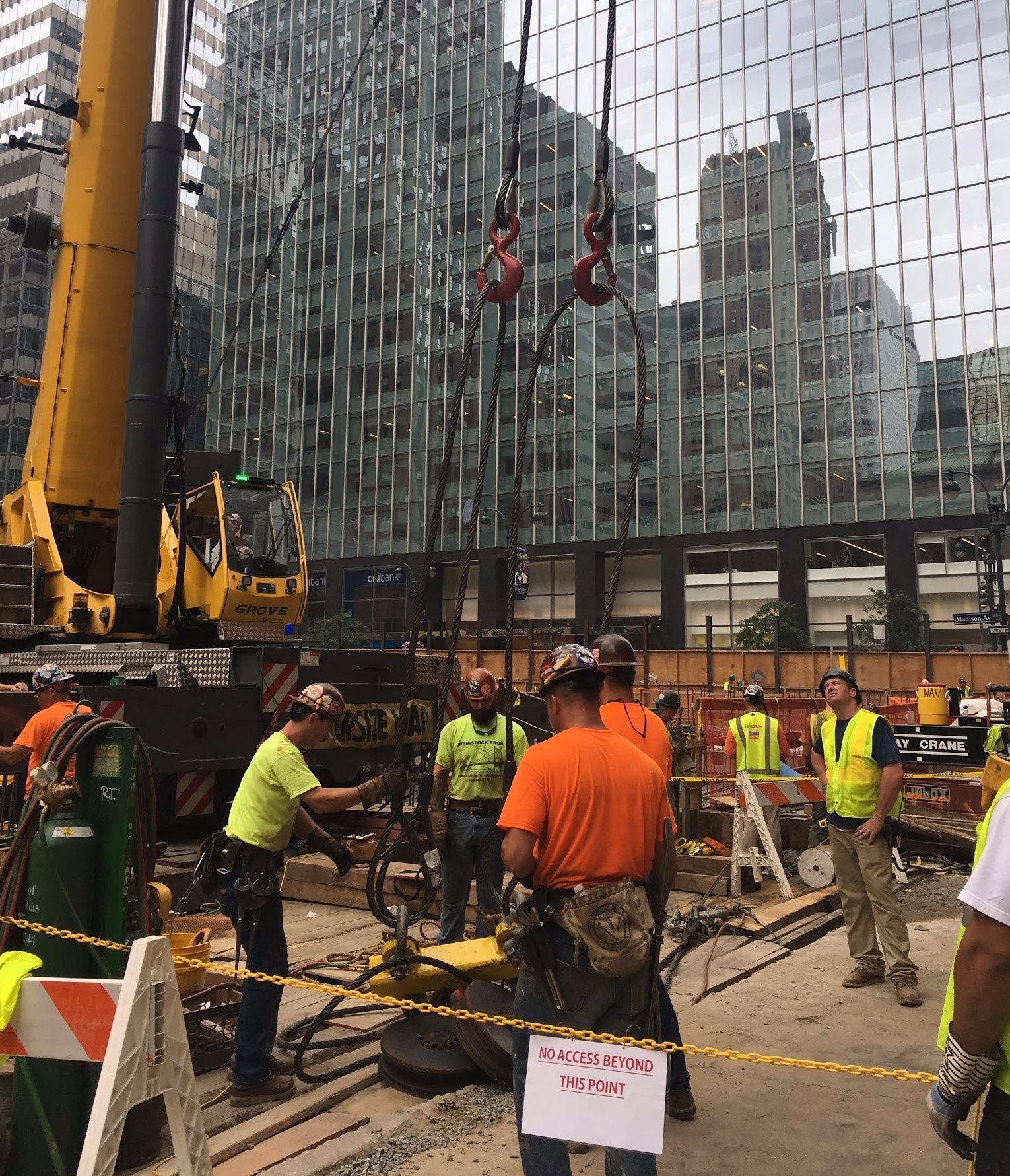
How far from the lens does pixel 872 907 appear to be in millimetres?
5777

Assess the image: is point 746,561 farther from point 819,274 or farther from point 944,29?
point 944,29

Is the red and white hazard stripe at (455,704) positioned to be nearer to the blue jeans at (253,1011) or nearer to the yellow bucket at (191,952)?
the yellow bucket at (191,952)

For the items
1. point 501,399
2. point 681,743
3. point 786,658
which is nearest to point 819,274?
point 501,399

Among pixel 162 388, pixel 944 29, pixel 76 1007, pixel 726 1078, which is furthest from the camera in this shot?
pixel 944 29

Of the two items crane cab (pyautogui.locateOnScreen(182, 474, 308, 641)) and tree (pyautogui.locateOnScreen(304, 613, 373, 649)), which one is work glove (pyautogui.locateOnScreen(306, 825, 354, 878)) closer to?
crane cab (pyautogui.locateOnScreen(182, 474, 308, 641))

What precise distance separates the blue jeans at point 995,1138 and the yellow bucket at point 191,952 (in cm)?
369

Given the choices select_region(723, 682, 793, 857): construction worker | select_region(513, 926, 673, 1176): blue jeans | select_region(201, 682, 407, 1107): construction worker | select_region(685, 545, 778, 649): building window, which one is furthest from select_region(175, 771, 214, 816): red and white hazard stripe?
select_region(685, 545, 778, 649): building window

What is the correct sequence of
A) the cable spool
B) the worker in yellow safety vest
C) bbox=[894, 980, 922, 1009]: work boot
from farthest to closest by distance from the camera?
1. the cable spool
2. bbox=[894, 980, 922, 1009]: work boot
3. the worker in yellow safety vest

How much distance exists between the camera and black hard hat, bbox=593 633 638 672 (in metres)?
4.47

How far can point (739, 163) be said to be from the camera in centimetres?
4197

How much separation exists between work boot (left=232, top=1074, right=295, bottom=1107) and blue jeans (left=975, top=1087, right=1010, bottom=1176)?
10.5 feet

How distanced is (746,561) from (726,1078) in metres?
37.7

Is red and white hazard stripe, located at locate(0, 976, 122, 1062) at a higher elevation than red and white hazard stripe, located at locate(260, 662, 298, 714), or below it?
below

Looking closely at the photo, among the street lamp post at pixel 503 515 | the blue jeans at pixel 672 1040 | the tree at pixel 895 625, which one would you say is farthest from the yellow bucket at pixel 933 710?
the street lamp post at pixel 503 515
